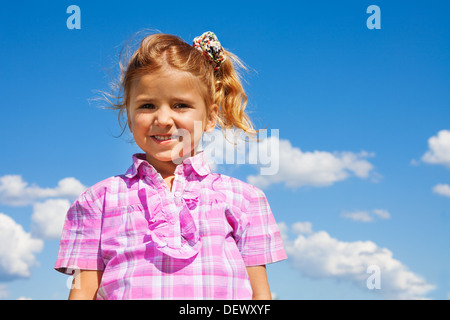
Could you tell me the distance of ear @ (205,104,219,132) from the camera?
3.33 metres

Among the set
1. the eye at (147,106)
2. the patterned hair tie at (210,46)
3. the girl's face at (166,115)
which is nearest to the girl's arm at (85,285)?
the girl's face at (166,115)

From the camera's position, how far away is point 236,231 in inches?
120

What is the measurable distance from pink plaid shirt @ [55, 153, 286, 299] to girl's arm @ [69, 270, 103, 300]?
0.05 meters

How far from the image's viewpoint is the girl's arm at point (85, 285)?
290 cm

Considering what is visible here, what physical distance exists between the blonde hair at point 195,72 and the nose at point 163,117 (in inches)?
10.0

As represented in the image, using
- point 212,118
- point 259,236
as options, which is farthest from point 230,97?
point 259,236

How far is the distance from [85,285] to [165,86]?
3.84 ft

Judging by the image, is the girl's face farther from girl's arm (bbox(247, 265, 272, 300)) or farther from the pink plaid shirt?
girl's arm (bbox(247, 265, 272, 300))

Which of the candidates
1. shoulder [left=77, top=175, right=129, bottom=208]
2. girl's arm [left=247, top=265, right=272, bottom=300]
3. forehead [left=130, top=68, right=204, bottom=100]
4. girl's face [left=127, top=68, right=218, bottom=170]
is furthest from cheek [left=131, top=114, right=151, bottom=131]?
girl's arm [left=247, top=265, right=272, bottom=300]

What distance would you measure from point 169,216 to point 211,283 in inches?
16.1

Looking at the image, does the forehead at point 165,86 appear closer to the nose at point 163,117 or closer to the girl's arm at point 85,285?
the nose at point 163,117

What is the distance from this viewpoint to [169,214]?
2861mm
